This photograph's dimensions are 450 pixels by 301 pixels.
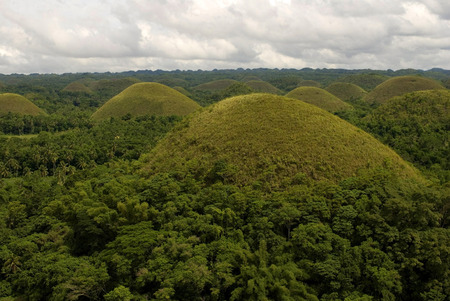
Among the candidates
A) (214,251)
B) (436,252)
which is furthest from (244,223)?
(436,252)

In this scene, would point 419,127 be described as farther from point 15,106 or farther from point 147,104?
point 15,106

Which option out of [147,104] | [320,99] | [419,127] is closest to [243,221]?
[419,127]

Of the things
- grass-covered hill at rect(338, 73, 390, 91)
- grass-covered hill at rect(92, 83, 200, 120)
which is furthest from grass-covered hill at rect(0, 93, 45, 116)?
grass-covered hill at rect(338, 73, 390, 91)

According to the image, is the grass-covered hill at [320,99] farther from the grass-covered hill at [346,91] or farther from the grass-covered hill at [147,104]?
the grass-covered hill at [147,104]

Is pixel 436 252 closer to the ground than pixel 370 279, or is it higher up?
higher up

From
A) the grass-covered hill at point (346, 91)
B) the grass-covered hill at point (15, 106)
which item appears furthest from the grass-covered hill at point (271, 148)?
the grass-covered hill at point (346, 91)

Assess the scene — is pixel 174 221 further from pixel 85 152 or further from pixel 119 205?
pixel 85 152

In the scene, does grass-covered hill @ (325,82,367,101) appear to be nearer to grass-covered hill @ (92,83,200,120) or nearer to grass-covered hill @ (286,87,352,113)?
grass-covered hill @ (286,87,352,113)
